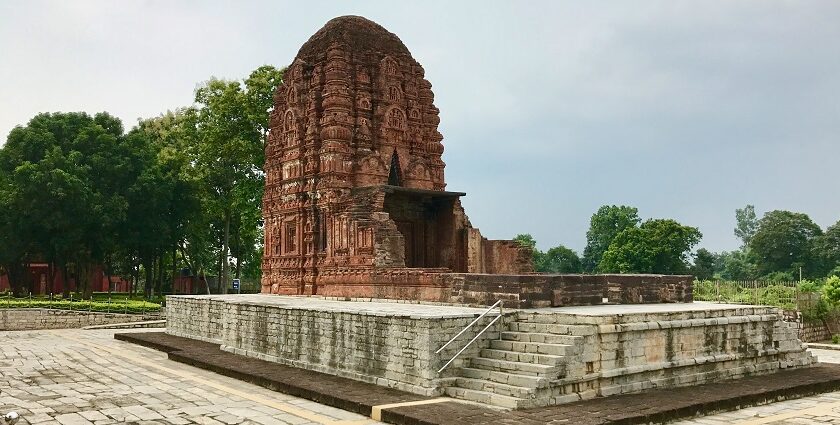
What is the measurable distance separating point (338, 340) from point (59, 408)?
4009 millimetres

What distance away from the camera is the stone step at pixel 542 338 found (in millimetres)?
9070

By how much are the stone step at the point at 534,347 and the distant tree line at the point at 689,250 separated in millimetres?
37494

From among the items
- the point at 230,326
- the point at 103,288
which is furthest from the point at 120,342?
the point at 103,288

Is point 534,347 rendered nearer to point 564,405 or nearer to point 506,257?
point 564,405

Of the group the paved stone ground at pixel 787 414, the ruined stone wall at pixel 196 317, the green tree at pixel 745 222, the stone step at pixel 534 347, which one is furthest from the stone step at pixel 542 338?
the green tree at pixel 745 222

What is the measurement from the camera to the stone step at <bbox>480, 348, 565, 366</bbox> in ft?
29.1

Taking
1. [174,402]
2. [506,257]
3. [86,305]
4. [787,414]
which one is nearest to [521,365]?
[787,414]

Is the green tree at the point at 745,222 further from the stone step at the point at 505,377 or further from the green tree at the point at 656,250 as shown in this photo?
the stone step at the point at 505,377

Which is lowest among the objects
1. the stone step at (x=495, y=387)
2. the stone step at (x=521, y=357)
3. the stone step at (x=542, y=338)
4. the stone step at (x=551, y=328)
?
the stone step at (x=495, y=387)

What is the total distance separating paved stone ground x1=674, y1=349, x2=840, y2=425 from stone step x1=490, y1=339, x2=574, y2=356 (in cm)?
160

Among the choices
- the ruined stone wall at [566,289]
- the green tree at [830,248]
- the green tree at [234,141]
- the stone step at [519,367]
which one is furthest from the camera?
the green tree at [830,248]

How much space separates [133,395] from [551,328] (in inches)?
244

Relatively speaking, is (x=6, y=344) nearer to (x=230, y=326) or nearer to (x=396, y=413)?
(x=230, y=326)

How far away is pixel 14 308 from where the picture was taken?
77.1 feet
